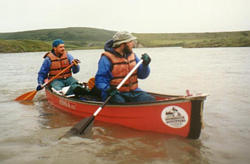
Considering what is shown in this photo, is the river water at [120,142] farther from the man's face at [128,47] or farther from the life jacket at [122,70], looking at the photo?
the man's face at [128,47]

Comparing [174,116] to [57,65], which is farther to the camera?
[57,65]

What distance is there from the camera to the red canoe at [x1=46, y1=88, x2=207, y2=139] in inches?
169

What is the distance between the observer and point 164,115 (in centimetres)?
454

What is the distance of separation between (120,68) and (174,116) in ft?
5.01

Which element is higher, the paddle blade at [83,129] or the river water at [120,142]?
the paddle blade at [83,129]

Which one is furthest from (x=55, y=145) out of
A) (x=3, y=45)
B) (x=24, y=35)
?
(x=24, y=35)

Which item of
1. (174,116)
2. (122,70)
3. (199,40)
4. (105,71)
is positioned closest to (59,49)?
(105,71)

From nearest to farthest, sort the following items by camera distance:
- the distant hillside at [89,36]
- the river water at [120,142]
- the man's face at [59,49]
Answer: the river water at [120,142]
the man's face at [59,49]
the distant hillside at [89,36]

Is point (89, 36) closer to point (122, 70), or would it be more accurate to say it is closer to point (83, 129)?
point (122, 70)

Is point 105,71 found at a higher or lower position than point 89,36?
lower

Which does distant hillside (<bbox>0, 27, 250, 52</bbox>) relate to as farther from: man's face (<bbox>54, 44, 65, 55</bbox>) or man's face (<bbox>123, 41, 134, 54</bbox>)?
man's face (<bbox>123, 41, 134, 54</bbox>)

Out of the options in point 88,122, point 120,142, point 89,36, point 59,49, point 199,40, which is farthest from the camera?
point 89,36

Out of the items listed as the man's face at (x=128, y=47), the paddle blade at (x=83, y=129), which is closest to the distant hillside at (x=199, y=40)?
the man's face at (x=128, y=47)

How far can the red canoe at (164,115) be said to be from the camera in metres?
4.30
